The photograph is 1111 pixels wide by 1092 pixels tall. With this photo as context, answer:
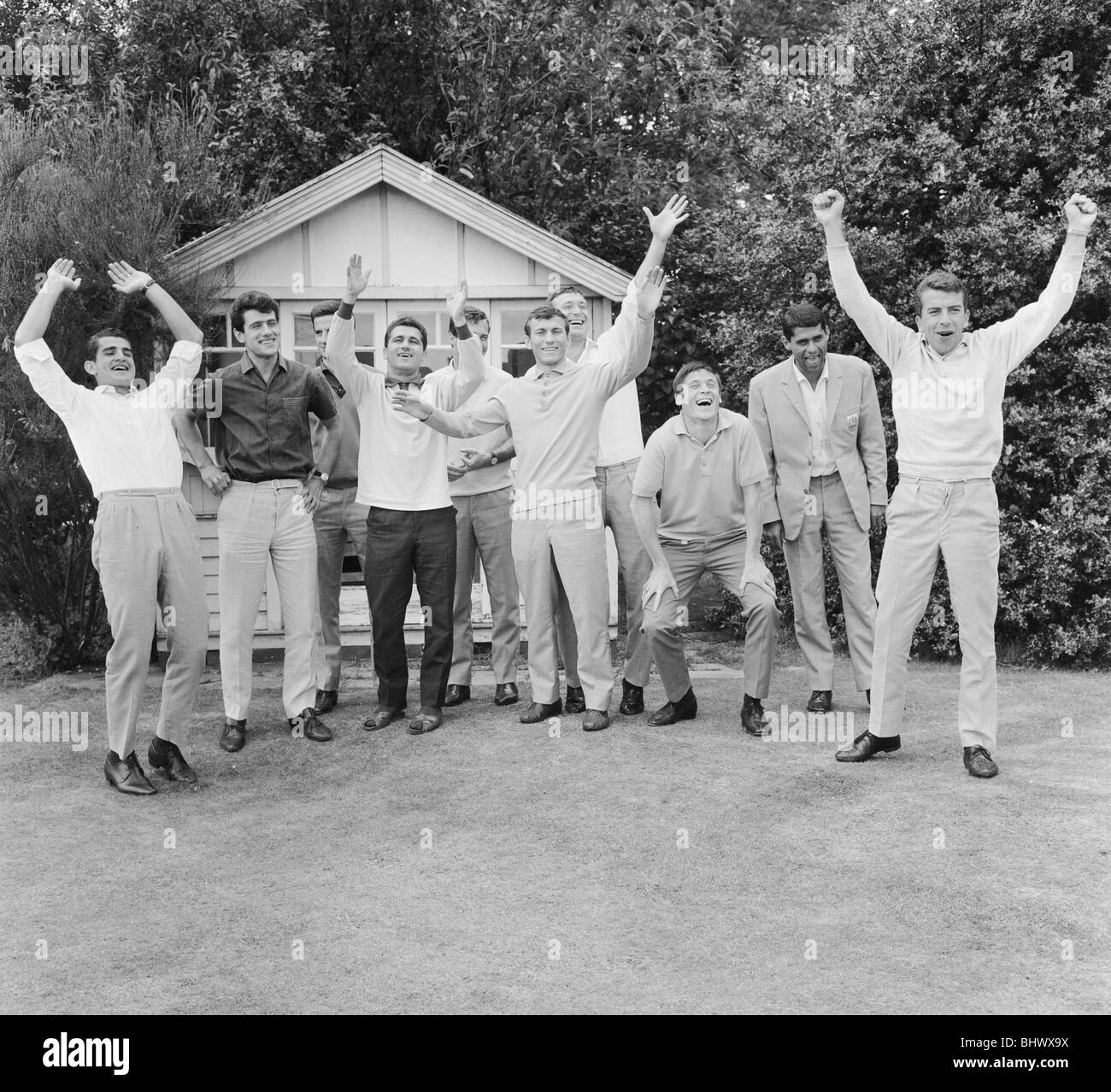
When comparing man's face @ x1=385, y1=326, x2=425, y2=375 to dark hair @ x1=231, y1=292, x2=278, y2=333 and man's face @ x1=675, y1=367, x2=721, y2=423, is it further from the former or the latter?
man's face @ x1=675, y1=367, x2=721, y2=423

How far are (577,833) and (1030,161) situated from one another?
6410mm

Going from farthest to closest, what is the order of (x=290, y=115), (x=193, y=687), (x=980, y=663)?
(x=290, y=115) → (x=193, y=687) → (x=980, y=663)

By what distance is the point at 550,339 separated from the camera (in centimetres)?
711

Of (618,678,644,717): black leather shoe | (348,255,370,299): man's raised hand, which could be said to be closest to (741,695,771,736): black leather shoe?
(618,678,644,717): black leather shoe

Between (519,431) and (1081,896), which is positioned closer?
(1081,896)

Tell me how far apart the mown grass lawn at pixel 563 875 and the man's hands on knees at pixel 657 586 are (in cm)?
71

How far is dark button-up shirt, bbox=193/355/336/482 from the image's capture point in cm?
707

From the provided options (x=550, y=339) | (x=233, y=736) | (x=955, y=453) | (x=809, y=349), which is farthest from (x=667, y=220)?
(x=233, y=736)

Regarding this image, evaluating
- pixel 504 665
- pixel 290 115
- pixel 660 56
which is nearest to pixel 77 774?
pixel 504 665

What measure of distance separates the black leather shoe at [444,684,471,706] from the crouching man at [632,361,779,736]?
1.26 m

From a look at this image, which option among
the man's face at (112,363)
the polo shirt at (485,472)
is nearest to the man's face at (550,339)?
the polo shirt at (485,472)

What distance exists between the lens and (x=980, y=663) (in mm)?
6152

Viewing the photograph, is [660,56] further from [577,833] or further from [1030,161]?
[577,833]

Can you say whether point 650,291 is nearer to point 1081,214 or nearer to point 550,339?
point 550,339
